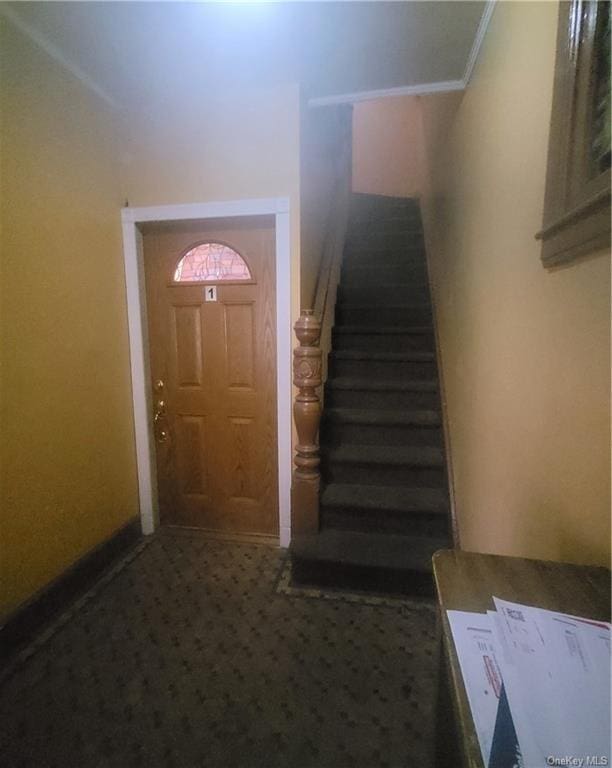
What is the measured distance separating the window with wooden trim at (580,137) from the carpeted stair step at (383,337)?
1.91m

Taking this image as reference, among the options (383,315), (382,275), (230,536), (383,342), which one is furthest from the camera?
(382,275)

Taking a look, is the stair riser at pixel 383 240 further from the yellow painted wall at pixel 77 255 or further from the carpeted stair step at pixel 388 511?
the carpeted stair step at pixel 388 511

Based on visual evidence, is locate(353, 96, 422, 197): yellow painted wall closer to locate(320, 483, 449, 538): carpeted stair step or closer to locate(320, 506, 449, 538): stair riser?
locate(320, 483, 449, 538): carpeted stair step

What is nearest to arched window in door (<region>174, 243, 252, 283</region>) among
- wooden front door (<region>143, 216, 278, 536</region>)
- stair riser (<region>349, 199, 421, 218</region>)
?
wooden front door (<region>143, 216, 278, 536</region>)

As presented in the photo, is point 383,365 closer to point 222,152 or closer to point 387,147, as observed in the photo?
point 222,152

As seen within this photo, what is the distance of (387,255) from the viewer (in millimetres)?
3566

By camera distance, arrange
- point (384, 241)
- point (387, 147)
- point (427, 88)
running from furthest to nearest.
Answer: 1. point (387, 147)
2. point (384, 241)
3. point (427, 88)

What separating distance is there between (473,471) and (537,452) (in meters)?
0.69

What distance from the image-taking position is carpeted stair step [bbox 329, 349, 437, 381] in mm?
2615

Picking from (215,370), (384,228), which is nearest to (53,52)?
(215,370)

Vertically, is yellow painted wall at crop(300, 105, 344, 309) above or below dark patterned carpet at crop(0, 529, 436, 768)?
above

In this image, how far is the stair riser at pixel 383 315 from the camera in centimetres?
301

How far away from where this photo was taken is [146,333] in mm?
2307

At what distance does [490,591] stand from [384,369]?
78.1 inches
